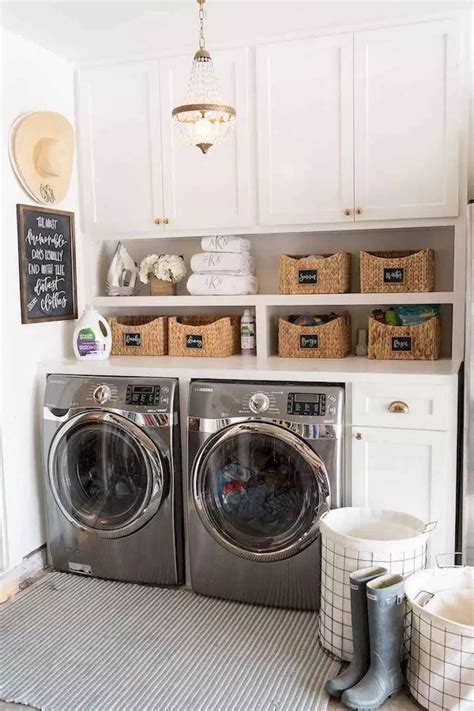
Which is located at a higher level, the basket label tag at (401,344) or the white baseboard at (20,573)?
the basket label tag at (401,344)

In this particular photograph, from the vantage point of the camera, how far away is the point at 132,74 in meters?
3.16

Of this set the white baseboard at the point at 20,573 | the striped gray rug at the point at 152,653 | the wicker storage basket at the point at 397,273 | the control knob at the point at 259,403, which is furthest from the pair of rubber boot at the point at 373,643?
the white baseboard at the point at 20,573

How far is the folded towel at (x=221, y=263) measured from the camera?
3186 mm

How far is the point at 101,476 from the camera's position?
9.51ft

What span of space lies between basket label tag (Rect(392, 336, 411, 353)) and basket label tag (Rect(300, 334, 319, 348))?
0.34 meters

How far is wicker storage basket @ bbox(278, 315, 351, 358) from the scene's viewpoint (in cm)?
304

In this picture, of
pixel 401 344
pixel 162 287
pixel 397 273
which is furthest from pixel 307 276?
pixel 162 287

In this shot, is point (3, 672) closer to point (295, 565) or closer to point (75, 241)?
point (295, 565)

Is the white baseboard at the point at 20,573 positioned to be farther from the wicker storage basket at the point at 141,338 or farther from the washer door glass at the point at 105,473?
the wicker storage basket at the point at 141,338

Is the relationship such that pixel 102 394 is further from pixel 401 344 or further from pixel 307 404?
pixel 401 344

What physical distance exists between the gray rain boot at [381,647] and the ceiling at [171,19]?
2.13 meters

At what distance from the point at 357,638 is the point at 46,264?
203 centimetres

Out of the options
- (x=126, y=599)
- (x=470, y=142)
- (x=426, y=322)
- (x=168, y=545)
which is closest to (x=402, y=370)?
(x=426, y=322)

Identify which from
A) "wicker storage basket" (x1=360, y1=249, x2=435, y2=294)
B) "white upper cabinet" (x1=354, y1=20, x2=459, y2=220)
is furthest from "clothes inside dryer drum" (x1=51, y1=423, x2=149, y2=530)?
"white upper cabinet" (x1=354, y1=20, x2=459, y2=220)
